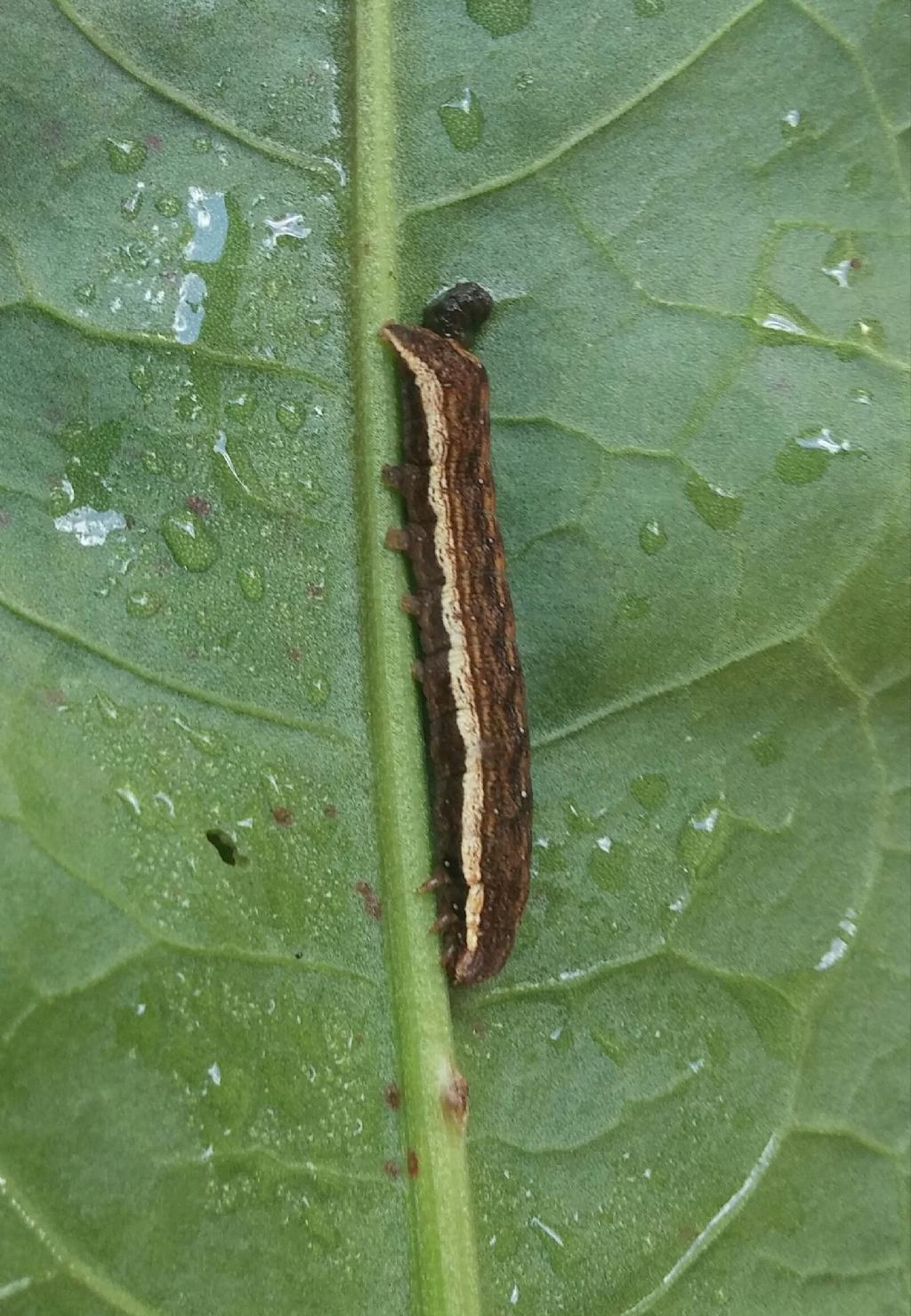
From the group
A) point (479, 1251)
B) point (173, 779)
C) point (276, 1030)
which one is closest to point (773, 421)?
point (173, 779)

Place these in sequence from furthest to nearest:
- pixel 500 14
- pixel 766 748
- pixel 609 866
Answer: pixel 766 748, pixel 609 866, pixel 500 14

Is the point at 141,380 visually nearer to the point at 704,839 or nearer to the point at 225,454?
the point at 225,454

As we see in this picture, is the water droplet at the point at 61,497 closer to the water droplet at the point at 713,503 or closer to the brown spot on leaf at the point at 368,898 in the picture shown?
the brown spot on leaf at the point at 368,898

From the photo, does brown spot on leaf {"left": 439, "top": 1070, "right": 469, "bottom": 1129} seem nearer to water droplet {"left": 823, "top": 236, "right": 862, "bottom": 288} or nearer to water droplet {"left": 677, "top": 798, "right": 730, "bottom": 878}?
water droplet {"left": 677, "top": 798, "right": 730, "bottom": 878}

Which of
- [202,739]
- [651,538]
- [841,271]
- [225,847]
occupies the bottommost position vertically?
[225,847]

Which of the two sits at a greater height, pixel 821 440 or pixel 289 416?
pixel 289 416

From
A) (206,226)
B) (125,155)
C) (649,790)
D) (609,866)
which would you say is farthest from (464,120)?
(609,866)

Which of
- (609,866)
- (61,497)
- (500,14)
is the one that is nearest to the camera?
(61,497)

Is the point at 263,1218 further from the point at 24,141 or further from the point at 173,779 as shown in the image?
the point at 24,141
